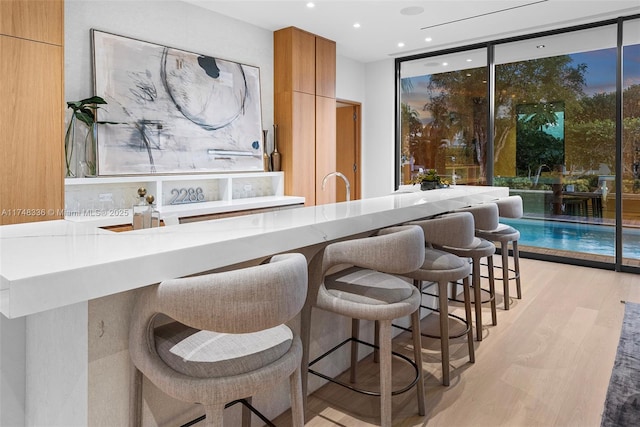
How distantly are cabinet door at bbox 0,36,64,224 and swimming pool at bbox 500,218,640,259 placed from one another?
17.5 ft

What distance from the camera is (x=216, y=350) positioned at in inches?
50.4

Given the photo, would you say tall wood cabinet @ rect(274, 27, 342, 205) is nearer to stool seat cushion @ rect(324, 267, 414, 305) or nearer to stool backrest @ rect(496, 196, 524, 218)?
stool backrest @ rect(496, 196, 524, 218)

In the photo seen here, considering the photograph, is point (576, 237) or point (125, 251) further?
point (576, 237)

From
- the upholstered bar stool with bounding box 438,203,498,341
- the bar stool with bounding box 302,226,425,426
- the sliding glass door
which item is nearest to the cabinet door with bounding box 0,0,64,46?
the bar stool with bounding box 302,226,425,426

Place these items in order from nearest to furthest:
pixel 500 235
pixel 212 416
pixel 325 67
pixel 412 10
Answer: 1. pixel 212 416
2. pixel 500 235
3. pixel 412 10
4. pixel 325 67

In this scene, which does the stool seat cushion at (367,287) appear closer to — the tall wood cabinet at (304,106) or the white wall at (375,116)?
the tall wood cabinet at (304,106)

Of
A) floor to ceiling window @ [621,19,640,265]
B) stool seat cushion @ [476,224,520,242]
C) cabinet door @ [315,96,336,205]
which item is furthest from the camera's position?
cabinet door @ [315,96,336,205]

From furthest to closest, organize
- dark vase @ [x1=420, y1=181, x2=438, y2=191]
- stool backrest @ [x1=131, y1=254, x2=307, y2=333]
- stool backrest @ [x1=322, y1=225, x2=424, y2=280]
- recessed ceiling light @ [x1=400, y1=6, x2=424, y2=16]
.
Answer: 1. recessed ceiling light @ [x1=400, y1=6, x2=424, y2=16]
2. dark vase @ [x1=420, y1=181, x2=438, y2=191]
3. stool backrest @ [x1=322, y1=225, x2=424, y2=280]
4. stool backrest @ [x1=131, y1=254, x2=307, y2=333]

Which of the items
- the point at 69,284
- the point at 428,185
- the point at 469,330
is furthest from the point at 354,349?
the point at 428,185

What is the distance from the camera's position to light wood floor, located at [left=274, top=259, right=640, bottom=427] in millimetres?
2062

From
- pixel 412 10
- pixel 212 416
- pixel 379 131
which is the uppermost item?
pixel 412 10

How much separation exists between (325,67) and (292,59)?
655 mm

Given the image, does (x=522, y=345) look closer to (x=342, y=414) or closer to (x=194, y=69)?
(x=342, y=414)

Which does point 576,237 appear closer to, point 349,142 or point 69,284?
point 349,142
